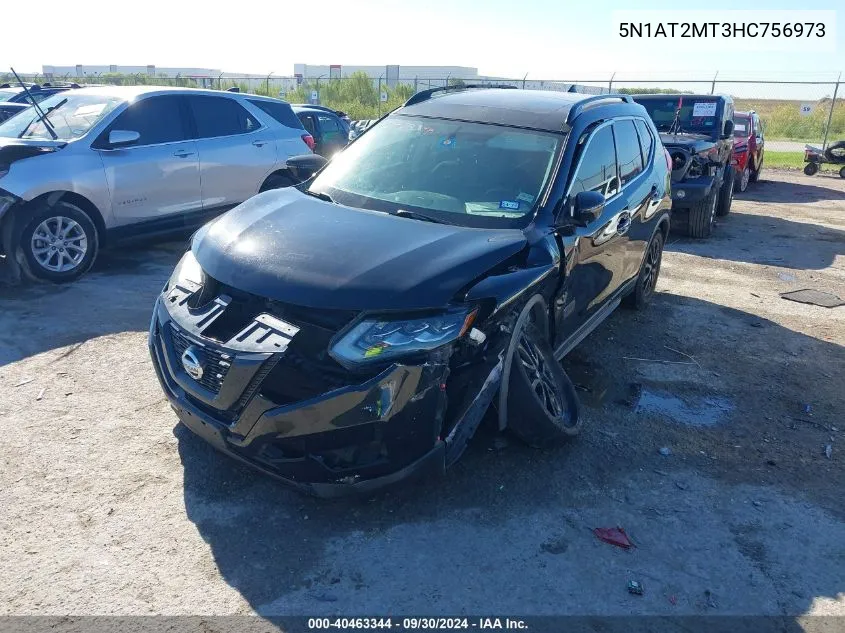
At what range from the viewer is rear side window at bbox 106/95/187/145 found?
696 centimetres

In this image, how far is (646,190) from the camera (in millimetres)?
5527

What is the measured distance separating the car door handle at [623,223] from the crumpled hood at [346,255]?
4.83 ft

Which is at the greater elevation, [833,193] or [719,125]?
[719,125]

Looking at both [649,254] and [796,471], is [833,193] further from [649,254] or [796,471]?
[796,471]

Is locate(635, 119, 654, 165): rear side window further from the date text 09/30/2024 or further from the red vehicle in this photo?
the red vehicle

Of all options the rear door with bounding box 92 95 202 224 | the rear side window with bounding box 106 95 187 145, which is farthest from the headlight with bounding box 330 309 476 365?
the rear side window with bounding box 106 95 187 145

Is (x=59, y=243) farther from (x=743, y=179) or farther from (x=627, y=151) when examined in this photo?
(x=743, y=179)

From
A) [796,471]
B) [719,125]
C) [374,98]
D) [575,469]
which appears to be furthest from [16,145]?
[374,98]

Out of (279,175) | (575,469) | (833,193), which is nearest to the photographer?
(575,469)

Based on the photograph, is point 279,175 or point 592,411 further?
point 279,175

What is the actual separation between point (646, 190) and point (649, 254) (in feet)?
2.95

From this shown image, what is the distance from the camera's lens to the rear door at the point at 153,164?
22.3ft

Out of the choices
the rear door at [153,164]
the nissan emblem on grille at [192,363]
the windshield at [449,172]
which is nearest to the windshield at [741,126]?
the rear door at [153,164]

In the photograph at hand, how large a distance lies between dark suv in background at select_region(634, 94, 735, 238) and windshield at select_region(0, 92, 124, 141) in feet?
23.7
